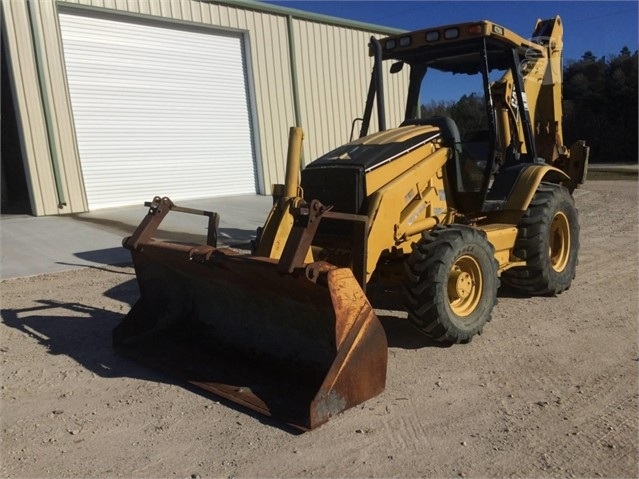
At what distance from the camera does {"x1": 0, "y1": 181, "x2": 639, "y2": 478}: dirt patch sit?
312cm

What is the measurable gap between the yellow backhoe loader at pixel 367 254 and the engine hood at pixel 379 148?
0.02 meters

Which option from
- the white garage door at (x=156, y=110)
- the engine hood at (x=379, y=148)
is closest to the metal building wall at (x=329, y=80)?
the white garage door at (x=156, y=110)

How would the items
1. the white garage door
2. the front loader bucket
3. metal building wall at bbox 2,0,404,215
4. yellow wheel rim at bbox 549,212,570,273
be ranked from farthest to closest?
1. the white garage door
2. metal building wall at bbox 2,0,404,215
3. yellow wheel rim at bbox 549,212,570,273
4. the front loader bucket

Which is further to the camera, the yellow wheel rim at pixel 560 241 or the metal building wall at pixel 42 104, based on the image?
the metal building wall at pixel 42 104

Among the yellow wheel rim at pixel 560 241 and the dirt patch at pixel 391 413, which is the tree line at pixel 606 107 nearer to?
the yellow wheel rim at pixel 560 241

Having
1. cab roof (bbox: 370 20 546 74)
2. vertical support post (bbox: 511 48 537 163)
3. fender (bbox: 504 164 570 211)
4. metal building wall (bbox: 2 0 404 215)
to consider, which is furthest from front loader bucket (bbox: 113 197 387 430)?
metal building wall (bbox: 2 0 404 215)

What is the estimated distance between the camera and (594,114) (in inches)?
1196

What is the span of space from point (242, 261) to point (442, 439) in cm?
175

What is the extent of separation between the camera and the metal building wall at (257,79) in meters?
11.1

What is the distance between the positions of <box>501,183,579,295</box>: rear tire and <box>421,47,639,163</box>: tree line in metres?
24.7

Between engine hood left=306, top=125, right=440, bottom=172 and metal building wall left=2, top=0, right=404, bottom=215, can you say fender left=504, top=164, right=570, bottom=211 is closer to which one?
engine hood left=306, top=125, right=440, bottom=172

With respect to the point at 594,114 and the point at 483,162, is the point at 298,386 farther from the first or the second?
the point at 594,114

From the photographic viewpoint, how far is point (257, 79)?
14.7 metres

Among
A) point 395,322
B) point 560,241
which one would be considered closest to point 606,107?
point 560,241
